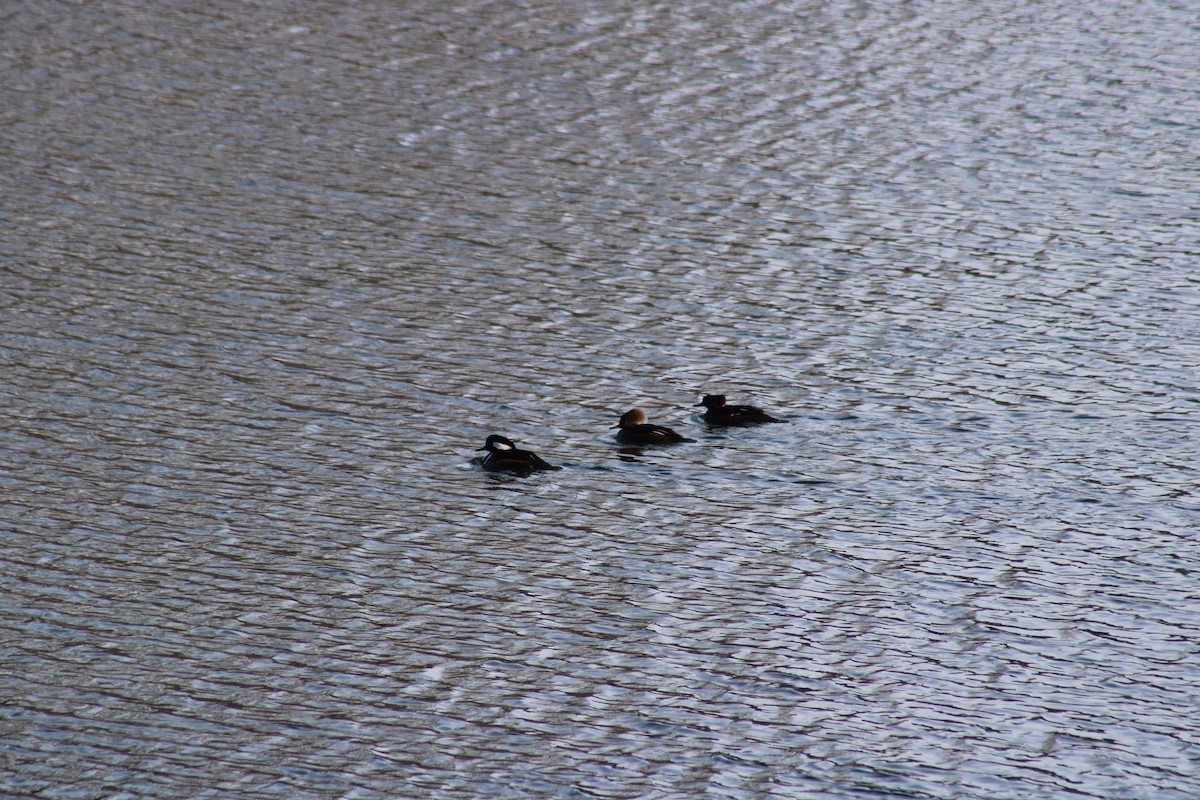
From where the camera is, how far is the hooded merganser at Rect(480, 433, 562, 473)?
17.4 m

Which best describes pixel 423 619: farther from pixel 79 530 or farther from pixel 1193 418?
pixel 1193 418

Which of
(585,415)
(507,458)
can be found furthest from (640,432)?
(507,458)

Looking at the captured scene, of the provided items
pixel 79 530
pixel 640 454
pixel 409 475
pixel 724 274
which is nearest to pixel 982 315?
pixel 724 274

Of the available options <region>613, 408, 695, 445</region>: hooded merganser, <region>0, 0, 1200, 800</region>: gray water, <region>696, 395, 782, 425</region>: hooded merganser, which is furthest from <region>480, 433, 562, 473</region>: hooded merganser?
<region>696, 395, 782, 425</region>: hooded merganser

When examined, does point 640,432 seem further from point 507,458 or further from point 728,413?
point 507,458

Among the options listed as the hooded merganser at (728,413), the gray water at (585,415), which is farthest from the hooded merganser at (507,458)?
the hooded merganser at (728,413)

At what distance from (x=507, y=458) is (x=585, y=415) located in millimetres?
2124

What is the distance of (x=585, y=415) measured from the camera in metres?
19.3

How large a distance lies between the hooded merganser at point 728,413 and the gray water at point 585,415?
0.72ft

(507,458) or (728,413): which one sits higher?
(507,458)

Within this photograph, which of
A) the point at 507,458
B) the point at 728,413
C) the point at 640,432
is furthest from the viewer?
the point at 728,413

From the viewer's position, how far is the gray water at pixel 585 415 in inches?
504

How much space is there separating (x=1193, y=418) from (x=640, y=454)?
22.6 ft

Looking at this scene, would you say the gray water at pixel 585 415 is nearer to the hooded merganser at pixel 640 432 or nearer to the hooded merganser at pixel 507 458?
the hooded merganser at pixel 640 432
